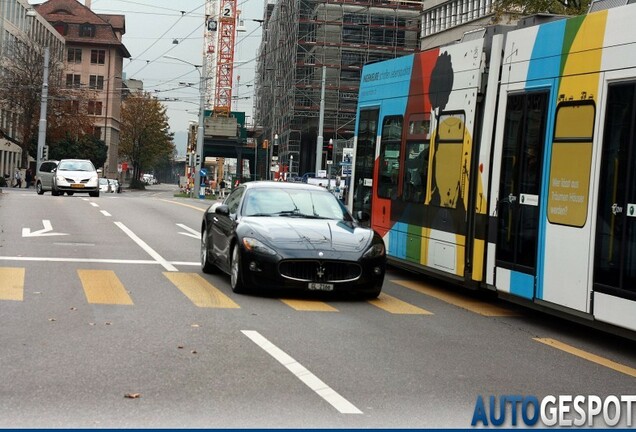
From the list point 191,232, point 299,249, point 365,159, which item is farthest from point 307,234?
point 191,232

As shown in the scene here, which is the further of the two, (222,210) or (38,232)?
(38,232)

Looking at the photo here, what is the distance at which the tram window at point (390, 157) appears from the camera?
15938mm

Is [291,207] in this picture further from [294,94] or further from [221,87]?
[221,87]

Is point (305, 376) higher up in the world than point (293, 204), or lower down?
lower down

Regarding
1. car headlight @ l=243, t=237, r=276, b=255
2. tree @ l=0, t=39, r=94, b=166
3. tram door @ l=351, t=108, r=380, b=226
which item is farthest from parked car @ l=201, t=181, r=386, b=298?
tree @ l=0, t=39, r=94, b=166

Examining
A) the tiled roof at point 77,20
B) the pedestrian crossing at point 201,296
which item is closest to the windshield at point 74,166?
the pedestrian crossing at point 201,296

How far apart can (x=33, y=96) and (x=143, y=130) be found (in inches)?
1475

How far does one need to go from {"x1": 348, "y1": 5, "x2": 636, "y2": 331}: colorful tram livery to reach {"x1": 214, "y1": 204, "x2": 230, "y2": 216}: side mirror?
2.64m

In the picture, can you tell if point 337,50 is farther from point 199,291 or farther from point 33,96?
point 199,291

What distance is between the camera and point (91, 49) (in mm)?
126125

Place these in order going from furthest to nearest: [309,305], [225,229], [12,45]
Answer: [12,45] → [225,229] → [309,305]

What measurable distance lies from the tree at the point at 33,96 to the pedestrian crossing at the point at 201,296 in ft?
221

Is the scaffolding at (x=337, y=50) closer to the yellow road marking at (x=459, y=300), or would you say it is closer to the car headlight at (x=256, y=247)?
the yellow road marking at (x=459, y=300)

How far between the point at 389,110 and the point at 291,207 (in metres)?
3.17
